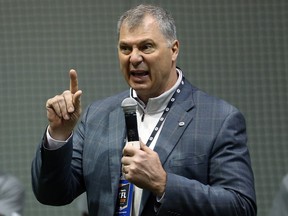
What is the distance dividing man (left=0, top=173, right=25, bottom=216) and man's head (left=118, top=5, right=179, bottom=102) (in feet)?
1.83

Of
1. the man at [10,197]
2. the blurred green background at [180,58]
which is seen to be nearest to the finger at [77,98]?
the man at [10,197]

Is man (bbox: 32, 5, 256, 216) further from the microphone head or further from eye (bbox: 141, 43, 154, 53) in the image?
the microphone head

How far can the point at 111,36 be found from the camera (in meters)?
5.50

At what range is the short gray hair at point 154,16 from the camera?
275 centimetres

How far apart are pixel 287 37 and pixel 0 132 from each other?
6.31 feet

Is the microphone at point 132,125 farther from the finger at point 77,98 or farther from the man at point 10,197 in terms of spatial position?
the man at point 10,197

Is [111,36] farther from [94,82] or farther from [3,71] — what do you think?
[3,71]

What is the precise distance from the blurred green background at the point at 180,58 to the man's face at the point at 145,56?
270cm

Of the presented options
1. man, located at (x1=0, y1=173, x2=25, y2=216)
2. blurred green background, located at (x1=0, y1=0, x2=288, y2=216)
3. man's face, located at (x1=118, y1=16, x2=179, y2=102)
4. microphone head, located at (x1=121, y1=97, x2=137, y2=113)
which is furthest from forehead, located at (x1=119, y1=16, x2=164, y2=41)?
blurred green background, located at (x1=0, y1=0, x2=288, y2=216)

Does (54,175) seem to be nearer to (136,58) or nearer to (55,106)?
(55,106)

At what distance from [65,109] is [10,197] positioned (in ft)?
1.47

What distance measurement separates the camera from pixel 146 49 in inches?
107

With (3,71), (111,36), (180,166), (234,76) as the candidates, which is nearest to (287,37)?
(234,76)

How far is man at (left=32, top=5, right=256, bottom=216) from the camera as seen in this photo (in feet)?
8.46
